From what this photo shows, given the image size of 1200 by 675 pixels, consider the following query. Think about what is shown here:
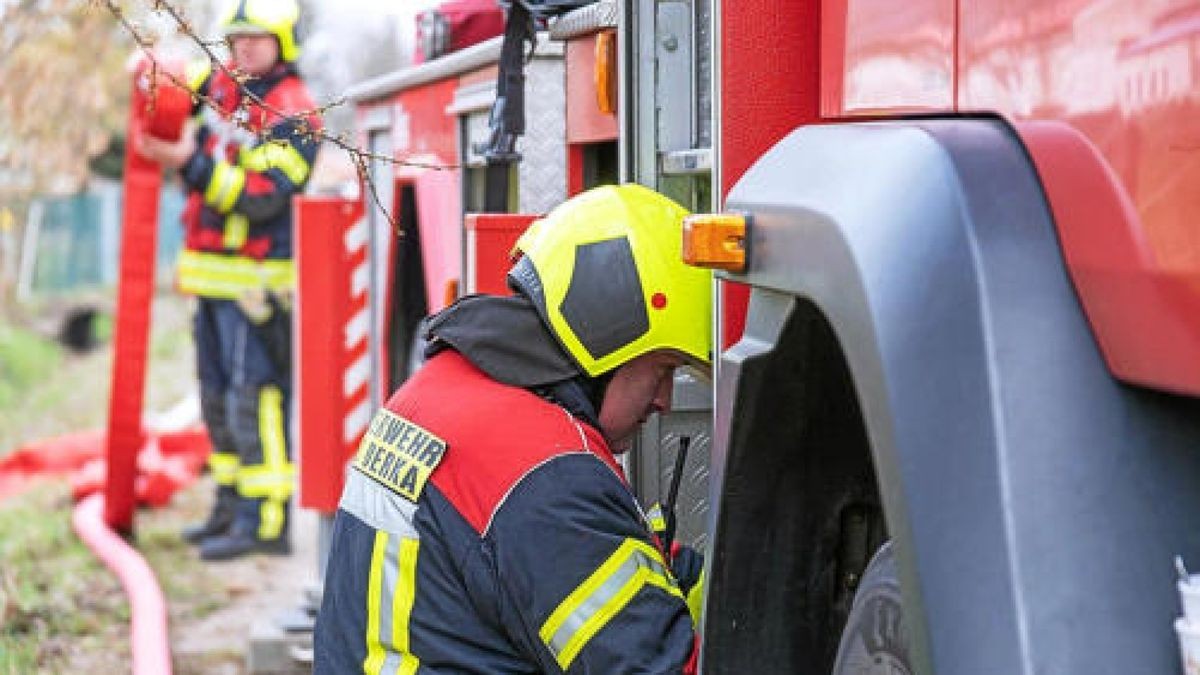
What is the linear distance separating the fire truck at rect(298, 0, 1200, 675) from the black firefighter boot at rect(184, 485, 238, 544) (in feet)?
18.3

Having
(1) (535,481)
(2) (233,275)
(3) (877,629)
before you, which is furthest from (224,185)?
(3) (877,629)

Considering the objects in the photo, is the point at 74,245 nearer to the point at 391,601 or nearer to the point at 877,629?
the point at 391,601

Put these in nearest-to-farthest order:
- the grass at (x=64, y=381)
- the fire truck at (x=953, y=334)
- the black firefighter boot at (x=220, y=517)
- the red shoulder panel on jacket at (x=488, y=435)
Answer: the fire truck at (x=953, y=334), the red shoulder panel on jacket at (x=488, y=435), the black firefighter boot at (x=220, y=517), the grass at (x=64, y=381)

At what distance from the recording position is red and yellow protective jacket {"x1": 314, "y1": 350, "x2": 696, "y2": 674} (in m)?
2.81

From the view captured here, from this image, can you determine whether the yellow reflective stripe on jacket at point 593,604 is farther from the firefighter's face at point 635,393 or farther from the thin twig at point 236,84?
the thin twig at point 236,84

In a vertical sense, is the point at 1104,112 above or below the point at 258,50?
below

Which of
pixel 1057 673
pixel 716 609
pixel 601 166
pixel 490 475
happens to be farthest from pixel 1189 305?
pixel 601 166

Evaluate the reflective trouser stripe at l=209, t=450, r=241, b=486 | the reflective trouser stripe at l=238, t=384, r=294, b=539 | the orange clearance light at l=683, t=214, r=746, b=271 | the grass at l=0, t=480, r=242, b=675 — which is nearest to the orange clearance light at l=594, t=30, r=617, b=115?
the orange clearance light at l=683, t=214, r=746, b=271

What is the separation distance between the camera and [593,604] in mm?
2805

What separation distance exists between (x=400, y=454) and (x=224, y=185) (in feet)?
16.0

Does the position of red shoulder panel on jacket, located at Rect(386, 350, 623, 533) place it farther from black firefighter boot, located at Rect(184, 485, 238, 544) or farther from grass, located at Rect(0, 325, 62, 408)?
grass, located at Rect(0, 325, 62, 408)

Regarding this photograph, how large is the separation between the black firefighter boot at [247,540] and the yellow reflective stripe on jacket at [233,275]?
842 mm

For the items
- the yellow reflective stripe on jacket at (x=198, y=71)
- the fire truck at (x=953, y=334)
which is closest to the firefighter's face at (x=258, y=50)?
the yellow reflective stripe on jacket at (x=198, y=71)

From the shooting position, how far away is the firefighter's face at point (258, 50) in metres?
7.88
